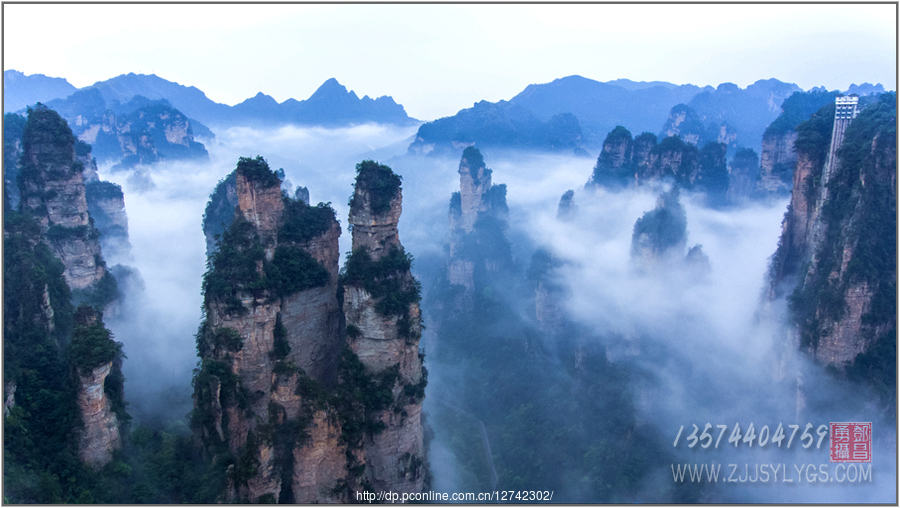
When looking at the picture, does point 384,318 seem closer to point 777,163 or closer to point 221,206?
point 221,206

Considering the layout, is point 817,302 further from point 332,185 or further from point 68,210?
point 332,185

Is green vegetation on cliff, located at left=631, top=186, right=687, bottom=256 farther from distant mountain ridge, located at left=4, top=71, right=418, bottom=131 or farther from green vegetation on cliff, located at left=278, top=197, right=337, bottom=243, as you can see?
distant mountain ridge, located at left=4, top=71, right=418, bottom=131

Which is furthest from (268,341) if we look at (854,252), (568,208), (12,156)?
(568,208)

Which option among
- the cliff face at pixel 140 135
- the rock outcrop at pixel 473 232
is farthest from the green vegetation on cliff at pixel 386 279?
the cliff face at pixel 140 135

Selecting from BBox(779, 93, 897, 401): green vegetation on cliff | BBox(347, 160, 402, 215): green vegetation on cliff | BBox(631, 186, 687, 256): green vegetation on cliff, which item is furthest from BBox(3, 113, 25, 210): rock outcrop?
BBox(779, 93, 897, 401): green vegetation on cliff

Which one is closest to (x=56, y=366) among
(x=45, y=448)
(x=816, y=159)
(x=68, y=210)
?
(x=45, y=448)

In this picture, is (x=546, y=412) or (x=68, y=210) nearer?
(x=68, y=210)
